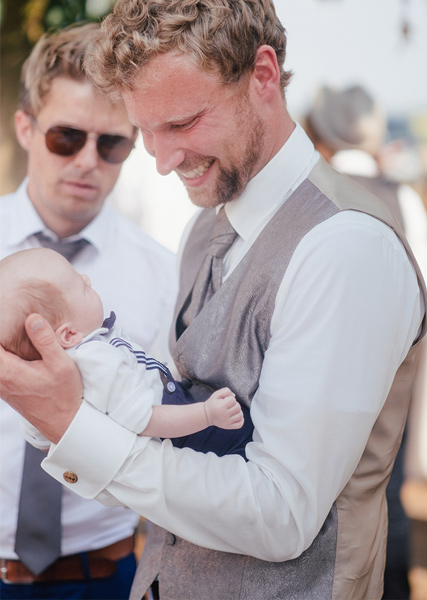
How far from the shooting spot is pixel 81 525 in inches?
79.8

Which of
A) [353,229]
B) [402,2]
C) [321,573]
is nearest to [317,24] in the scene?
[402,2]

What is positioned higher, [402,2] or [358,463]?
[402,2]

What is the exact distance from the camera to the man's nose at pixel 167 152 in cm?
146

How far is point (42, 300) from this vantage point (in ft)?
4.24

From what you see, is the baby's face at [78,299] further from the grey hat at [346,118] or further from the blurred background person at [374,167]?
the grey hat at [346,118]

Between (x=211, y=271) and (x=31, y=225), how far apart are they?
0.64 meters

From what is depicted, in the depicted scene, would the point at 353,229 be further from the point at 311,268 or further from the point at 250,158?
the point at 250,158

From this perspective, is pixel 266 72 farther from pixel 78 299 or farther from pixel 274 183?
pixel 78 299

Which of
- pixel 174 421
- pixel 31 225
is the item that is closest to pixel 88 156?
pixel 31 225

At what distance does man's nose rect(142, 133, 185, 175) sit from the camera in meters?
1.46

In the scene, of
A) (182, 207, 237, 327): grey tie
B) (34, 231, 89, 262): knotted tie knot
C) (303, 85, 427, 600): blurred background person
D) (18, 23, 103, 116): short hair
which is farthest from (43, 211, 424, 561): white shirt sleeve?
(303, 85, 427, 600): blurred background person

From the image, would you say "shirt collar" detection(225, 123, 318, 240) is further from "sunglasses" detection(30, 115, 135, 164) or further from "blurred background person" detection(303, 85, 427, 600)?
"blurred background person" detection(303, 85, 427, 600)

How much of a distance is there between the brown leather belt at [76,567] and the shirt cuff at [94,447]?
865 mm

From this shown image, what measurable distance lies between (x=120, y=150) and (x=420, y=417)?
11.2 ft
